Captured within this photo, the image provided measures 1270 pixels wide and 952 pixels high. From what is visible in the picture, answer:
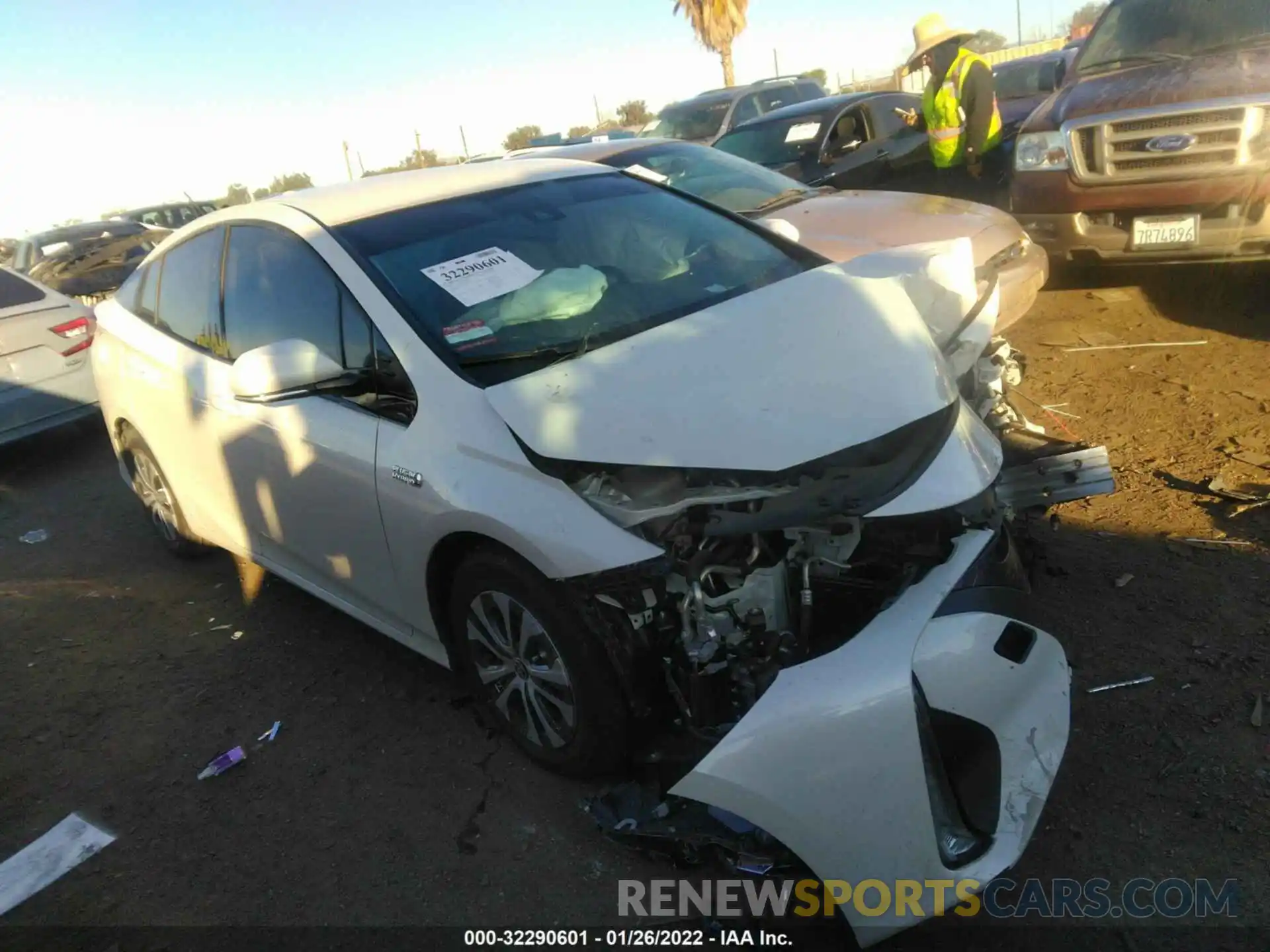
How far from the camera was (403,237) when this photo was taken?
3.23 m

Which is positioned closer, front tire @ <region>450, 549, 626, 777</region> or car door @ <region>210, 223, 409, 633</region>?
front tire @ <region>450, 549, 626, 777</region>

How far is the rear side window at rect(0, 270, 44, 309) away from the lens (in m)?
6.88

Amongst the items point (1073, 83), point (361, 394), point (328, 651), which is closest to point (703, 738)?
point (361, 394)

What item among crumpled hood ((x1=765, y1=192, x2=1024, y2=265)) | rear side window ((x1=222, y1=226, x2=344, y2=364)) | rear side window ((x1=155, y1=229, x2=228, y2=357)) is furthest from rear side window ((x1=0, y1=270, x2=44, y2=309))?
crumpled hood ((x1=765, y1=192, x2=1024, y2=265))

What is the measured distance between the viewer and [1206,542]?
3.53 metres

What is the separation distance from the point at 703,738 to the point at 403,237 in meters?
1.96

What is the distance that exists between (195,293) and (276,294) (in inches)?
30.5

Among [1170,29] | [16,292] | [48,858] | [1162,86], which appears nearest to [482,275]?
[48,858]

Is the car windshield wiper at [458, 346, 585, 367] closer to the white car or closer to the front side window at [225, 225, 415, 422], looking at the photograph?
the white car

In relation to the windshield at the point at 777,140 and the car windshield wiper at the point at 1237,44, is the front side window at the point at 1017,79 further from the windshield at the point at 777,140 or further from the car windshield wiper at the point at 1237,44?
the car windshield wiper at the point at 1237,44

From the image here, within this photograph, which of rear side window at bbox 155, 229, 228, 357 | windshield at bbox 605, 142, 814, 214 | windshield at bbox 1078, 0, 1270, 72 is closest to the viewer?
rear side window at bbox 155, 229, 228, 357

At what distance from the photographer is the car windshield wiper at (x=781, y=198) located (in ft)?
19.1

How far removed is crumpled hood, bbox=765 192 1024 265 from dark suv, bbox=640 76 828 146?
7015 millimetres

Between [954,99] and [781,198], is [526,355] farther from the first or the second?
[954,99]
